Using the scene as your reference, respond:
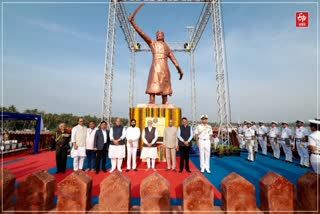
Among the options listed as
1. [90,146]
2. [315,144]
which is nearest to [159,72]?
[90,146]

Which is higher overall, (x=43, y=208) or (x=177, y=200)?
(x=43, y=208)

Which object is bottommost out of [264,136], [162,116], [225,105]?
[264,136]

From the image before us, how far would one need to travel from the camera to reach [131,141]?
5156 mm

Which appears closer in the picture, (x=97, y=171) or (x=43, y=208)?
(x=43, y=208)

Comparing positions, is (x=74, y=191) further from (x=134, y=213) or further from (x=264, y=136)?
(x=264, y=136)

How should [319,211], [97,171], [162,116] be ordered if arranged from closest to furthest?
[319,211] < [97,171] < [162,116]

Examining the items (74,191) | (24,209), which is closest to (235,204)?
(74,191)

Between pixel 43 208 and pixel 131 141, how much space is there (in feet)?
13.1

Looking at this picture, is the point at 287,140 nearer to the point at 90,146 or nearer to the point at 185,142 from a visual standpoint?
the point at 185,142

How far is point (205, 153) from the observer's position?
5027 mm

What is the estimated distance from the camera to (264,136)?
895 cm

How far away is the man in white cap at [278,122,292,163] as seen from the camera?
22.8 feet

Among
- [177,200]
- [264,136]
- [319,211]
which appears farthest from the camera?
[264,136]

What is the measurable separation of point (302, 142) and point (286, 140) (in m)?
0.82
